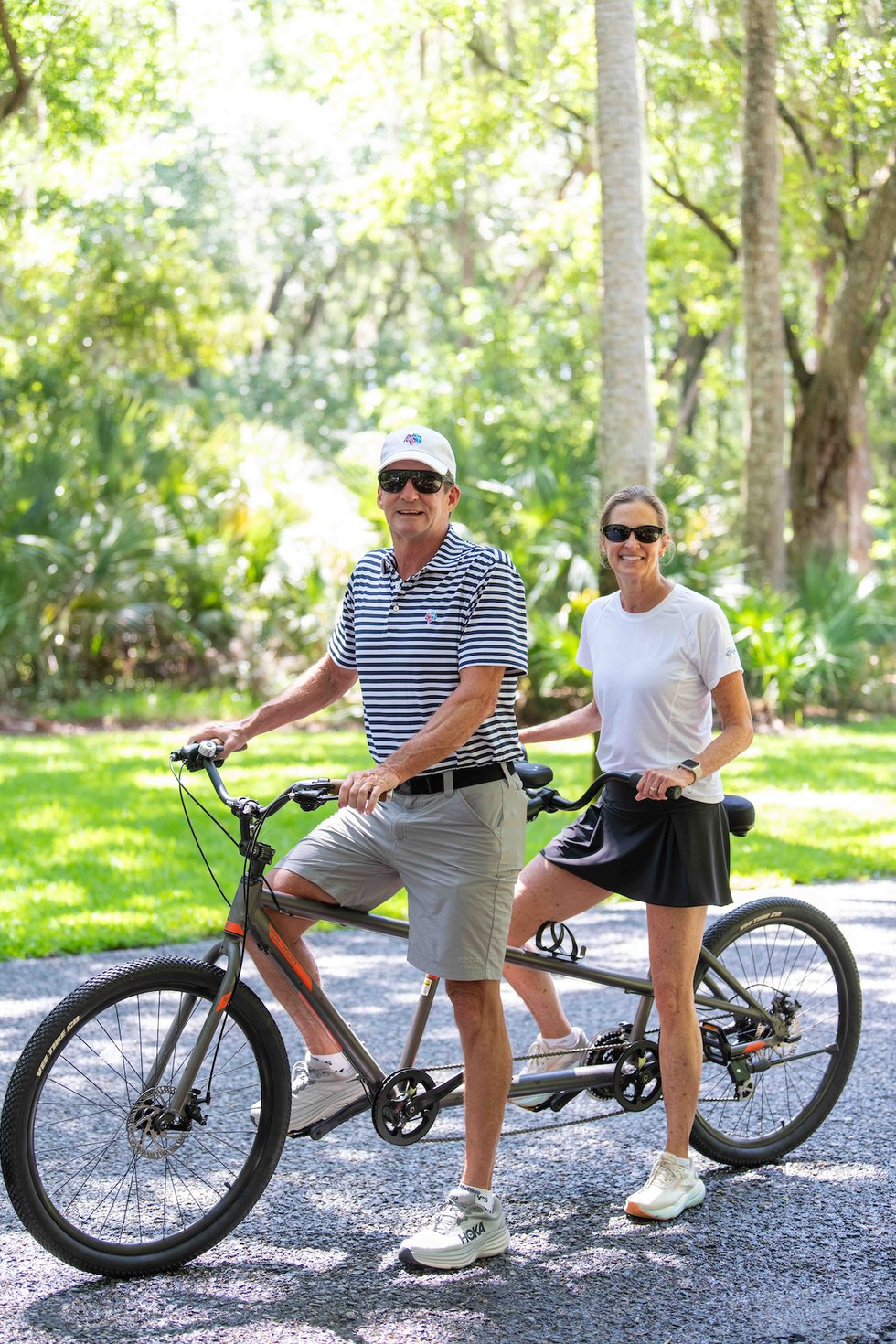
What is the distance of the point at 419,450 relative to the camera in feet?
12.2

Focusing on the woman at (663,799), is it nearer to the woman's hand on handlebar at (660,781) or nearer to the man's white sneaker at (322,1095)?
the woman's hand on handlebar at (660,781)

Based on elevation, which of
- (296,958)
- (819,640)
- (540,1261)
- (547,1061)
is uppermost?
(819,640)

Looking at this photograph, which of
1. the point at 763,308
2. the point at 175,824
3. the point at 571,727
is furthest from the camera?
the point at 763,308

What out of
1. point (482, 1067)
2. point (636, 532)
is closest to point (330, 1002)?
point (482, 1067)

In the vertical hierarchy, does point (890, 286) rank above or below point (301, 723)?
above

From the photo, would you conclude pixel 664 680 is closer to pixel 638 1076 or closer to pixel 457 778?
pixel 457 778

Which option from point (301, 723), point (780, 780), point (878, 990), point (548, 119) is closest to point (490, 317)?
point (548, 119)

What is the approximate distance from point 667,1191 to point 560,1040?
504mm

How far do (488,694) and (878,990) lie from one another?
3.48 meters

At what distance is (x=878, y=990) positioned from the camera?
6.31 m

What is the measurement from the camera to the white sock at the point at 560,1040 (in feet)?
13.9

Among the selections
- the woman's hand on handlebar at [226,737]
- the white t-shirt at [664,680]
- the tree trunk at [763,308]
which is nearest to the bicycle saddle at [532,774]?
the white t-shirt at [664,680]

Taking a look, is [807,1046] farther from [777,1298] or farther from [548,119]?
[548,119]

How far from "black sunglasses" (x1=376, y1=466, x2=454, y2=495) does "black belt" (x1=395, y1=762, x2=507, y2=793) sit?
2.29ft
